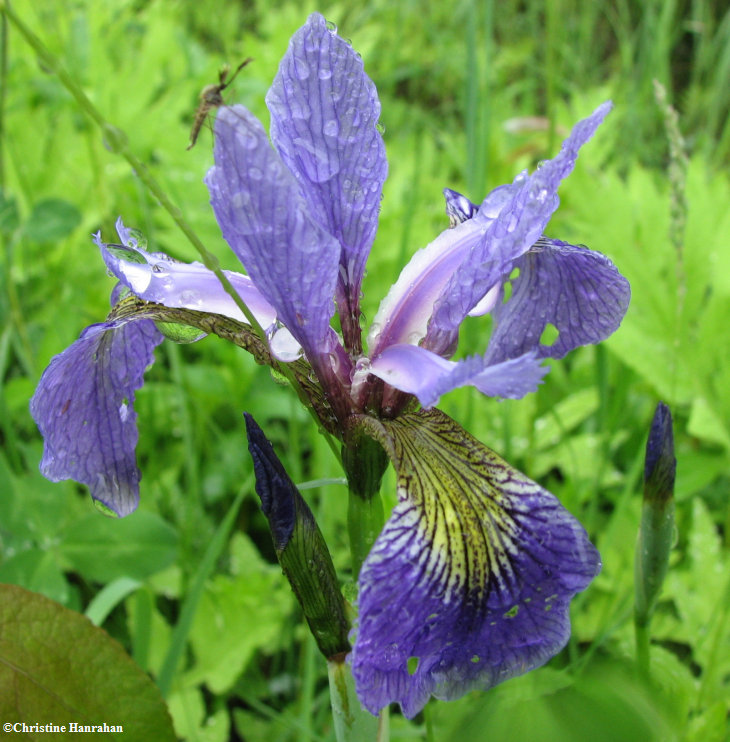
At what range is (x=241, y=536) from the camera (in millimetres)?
1559

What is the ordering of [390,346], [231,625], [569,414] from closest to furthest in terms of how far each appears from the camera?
[390,346] < [231,625] < [569,414]

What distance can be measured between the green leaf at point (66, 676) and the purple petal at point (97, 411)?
0.15m

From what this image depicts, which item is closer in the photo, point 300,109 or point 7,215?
point 300,109

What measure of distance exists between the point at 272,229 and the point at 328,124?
0.59 ft

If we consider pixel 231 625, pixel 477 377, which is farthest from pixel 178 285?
pixel 231 625

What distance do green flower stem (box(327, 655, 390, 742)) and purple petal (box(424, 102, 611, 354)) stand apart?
383mm

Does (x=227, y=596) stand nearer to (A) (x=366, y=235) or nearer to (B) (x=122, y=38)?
(A) (x=366, y=235)

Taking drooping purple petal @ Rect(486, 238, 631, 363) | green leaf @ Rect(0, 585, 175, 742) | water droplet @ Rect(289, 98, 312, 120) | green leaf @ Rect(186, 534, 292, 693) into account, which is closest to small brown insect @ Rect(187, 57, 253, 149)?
water droplet @ Rect(289, 98, 312, 120)

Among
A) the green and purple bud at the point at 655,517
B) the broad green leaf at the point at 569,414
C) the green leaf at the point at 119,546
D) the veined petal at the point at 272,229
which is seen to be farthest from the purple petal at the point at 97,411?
the broad green leaf at the point at 569,414

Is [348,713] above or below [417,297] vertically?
below

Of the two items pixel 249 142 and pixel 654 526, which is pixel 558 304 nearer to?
pixel 654 526

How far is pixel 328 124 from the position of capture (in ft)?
2.83

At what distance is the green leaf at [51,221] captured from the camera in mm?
1726

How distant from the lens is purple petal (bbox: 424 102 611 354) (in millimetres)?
777
